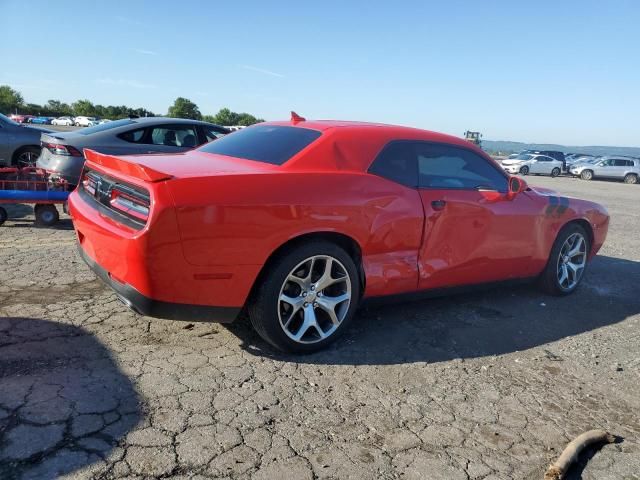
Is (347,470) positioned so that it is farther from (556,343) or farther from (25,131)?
(25,131)

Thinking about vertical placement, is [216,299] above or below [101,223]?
below

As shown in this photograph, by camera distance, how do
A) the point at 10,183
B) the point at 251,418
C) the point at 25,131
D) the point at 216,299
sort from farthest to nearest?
the point at 25,131
the point at 10,183
the point at 216,299
the point at 251,418

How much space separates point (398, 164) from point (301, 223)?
104 cm

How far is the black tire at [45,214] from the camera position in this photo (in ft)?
22.3

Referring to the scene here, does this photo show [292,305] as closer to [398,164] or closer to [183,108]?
[398,164]

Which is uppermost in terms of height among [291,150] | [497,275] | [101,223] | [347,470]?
[291,150]

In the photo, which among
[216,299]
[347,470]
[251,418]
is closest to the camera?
[347,470]

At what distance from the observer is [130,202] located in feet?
10.2

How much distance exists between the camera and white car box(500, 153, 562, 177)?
32.8 m

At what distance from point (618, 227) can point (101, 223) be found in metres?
9.74

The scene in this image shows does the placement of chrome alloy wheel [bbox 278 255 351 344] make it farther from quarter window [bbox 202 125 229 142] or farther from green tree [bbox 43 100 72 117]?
green tree [bbox 43 100 72 117]

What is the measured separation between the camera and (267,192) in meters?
3.12

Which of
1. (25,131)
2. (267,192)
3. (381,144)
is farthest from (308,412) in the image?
(25,131)

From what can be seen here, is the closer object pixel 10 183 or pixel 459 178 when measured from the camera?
pixel 459 178
